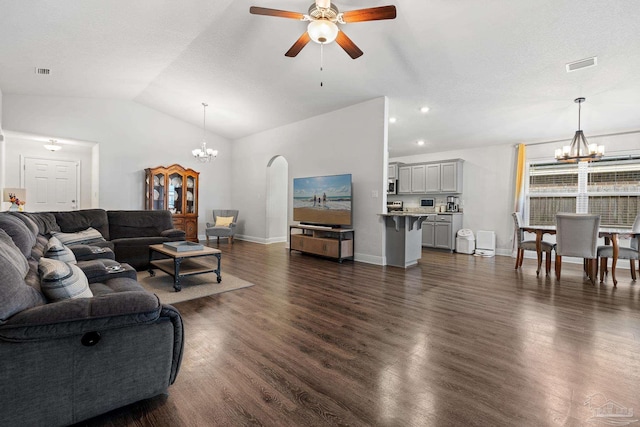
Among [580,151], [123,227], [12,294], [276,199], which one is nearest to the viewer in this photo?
[12,294]

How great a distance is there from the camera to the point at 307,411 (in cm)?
151

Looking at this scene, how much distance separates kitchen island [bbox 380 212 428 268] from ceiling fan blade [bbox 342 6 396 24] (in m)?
3.04

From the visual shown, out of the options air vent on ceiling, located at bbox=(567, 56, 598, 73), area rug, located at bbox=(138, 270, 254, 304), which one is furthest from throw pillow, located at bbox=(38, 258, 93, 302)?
air vent on ceiling, located at bbox=(567, 56, 598, 73)

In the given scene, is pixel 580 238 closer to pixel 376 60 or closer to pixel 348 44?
pixel 376 60

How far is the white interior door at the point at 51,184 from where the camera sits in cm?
677

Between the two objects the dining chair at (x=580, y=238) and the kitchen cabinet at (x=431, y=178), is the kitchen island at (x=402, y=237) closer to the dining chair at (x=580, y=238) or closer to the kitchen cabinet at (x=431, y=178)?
the dining chair at (x=580, y=238)

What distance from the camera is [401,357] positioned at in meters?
2.07

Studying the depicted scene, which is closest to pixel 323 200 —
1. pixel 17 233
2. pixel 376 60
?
pixel 376 60

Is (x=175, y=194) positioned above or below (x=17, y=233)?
Result: above

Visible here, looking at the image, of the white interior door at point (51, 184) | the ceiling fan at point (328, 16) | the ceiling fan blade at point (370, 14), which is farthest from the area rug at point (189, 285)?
the white interior door at point (51, 184)

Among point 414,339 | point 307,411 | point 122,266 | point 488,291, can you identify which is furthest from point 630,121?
point 122,266

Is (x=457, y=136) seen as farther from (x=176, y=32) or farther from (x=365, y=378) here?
(x=365, y=378)

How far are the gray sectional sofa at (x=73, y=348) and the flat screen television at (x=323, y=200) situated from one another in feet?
14.0

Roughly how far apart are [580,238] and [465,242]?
268 centimetres
